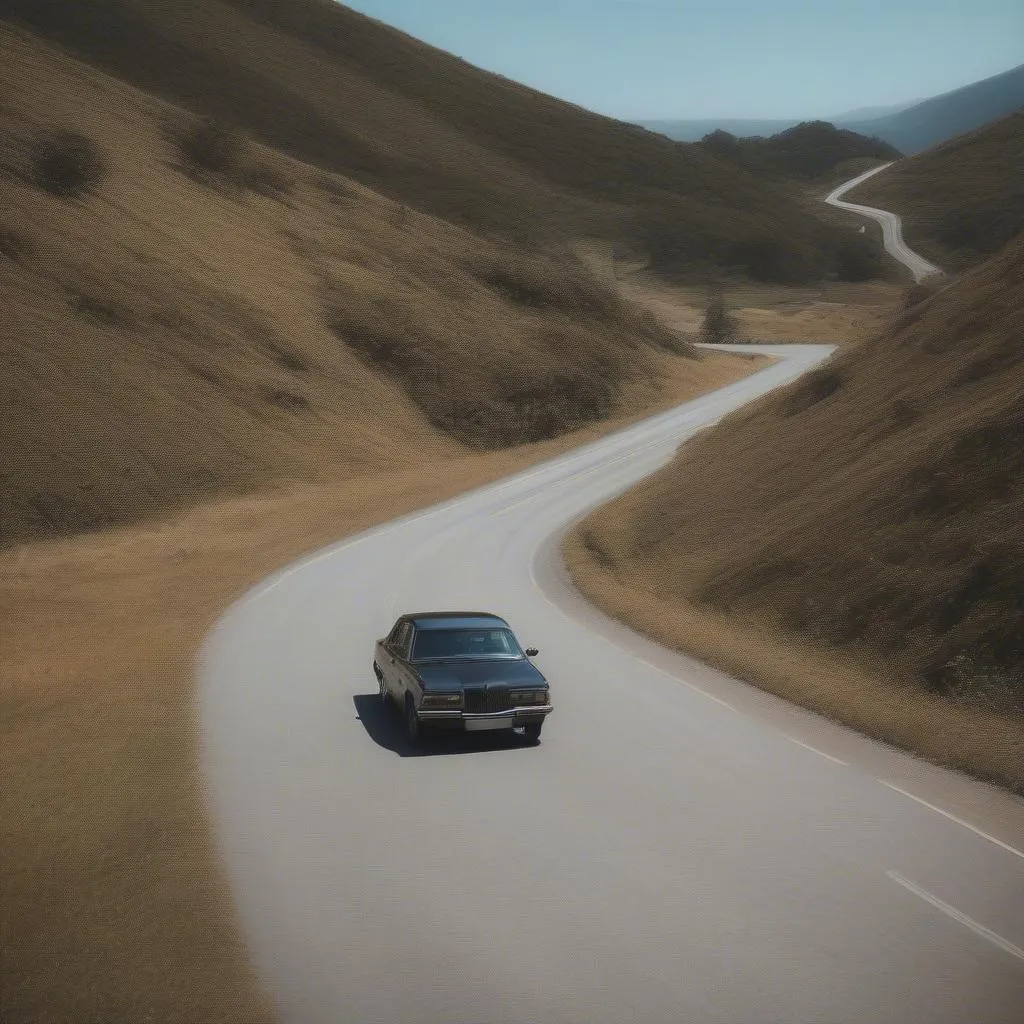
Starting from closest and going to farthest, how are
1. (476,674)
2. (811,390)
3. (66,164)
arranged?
1. (476,674)
2. (811,390)
3. (66,164)

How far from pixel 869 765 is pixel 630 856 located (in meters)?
4.42

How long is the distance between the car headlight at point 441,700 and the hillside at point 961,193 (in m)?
114

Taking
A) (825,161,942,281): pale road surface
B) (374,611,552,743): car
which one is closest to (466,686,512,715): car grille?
(374,611,552,743): car

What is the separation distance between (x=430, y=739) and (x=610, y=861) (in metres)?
4.59

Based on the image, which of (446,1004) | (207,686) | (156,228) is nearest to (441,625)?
(207,686)

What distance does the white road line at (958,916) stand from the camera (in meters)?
8.34

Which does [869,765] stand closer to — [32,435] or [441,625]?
[441,625]

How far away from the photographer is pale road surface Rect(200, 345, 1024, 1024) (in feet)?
25.2

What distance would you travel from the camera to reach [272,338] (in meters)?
50.2

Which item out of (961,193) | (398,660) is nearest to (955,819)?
(398,660)

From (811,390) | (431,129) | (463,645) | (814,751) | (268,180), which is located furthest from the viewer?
(431,129)

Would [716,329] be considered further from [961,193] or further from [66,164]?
[961,193]

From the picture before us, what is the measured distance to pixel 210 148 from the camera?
64.7 metres

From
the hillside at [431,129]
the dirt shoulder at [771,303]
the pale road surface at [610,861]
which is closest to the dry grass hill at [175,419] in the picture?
the pale road surface at [610,861]
